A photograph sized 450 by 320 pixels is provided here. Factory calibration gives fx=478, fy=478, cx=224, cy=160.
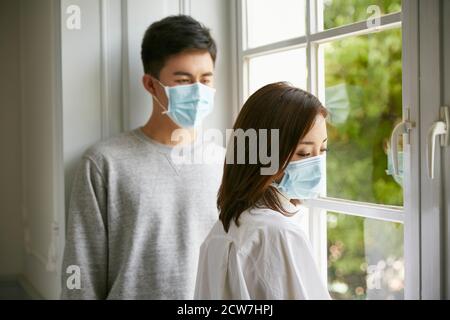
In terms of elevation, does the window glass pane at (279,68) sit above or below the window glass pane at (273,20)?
below

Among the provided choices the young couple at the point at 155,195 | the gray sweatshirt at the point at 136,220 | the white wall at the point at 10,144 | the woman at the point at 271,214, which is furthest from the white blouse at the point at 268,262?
the white wall at the point at 10,144

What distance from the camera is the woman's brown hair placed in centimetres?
67

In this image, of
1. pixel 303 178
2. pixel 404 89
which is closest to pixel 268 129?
pixel 303 178

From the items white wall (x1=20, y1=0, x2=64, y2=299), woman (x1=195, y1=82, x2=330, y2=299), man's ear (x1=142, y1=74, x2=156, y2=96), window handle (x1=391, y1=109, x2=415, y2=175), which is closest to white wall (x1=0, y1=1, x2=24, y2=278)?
white wall (x1=20, y1=0, x2=64, y2=299)

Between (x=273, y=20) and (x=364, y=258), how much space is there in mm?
439

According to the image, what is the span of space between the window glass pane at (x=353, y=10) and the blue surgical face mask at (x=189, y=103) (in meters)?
0.23

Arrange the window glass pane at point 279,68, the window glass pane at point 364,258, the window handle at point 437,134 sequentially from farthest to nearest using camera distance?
1. the window glass pane at point 279,68
2. the window glass pane at point 364,258
3. the window handle at point 437,134

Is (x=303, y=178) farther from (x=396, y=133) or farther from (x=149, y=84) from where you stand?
(x=149, y=84)

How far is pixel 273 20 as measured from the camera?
0.86m

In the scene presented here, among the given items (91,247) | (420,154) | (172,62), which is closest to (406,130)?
(420,154)

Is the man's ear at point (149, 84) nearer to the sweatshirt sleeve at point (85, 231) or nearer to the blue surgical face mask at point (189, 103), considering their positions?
the blue surgical face mask at point (189, 103)

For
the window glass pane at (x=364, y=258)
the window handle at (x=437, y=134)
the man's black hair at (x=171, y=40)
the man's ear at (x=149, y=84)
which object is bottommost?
the window glass pane at (x=364, y=258)

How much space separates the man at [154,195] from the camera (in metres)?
0.83
